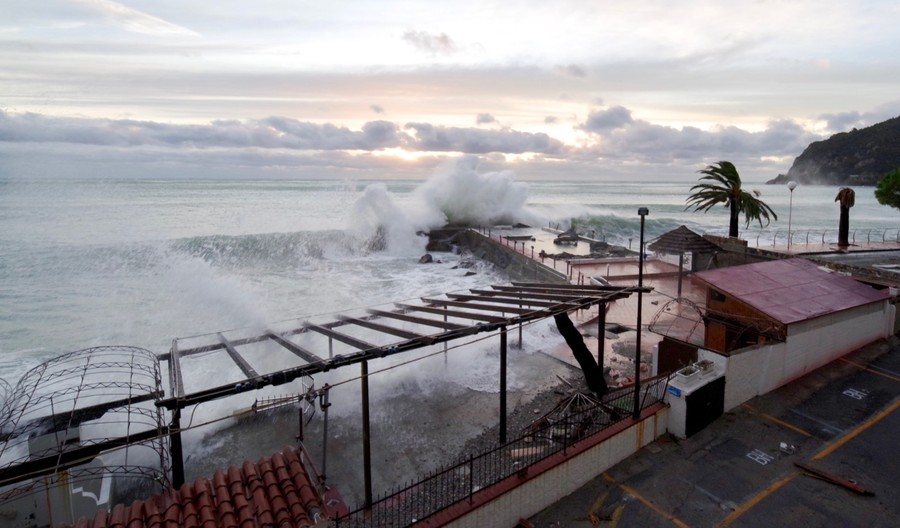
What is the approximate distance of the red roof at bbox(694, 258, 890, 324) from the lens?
1182 cm

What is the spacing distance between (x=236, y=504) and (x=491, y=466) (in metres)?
4.24

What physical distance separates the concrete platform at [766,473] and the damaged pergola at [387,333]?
2.33 m

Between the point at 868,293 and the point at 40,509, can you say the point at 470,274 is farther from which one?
the point at 40,509

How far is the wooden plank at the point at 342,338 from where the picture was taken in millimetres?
8531

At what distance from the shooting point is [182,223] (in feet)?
190

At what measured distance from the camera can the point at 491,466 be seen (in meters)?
8.63

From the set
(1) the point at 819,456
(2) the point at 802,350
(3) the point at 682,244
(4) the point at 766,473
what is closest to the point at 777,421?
(1) the point at 819,456

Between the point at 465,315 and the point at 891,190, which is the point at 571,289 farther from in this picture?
the point at 891,190

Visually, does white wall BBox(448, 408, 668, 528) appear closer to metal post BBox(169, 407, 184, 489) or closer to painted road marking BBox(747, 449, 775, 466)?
painted road marking BBox(747, 449, 775, 466)

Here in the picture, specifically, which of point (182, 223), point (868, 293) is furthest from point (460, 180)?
point (868, 293)

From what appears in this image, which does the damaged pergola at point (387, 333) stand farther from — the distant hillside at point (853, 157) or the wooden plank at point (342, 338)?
the distant hillside at point (853, 157)

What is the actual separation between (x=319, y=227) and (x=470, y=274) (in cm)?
2580

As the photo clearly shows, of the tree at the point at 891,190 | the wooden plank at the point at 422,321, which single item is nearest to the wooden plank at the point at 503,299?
the wooden plank at the point at 422,321

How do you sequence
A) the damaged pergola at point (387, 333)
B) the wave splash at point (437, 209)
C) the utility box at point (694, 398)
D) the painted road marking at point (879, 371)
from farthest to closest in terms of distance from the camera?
1. the wave splash at point (437, 209)
2. the painted road marking at point (879, 371)
3. the utility box at point (694, 398)
4. the damaged pergola at point (387, 333)
